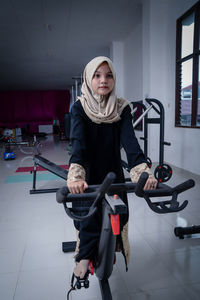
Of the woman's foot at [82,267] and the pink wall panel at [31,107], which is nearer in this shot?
the woman's foot at [82,267]

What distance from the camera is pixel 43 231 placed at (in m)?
2.11

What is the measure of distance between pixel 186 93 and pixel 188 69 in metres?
0.41

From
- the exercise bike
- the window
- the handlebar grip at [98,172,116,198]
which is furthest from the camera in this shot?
the window

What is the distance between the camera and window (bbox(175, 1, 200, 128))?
12.2ft

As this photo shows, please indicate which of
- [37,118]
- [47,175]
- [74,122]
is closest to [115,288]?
[74,122]

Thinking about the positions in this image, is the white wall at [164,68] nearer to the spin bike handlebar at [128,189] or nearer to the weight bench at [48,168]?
the weight bench at [48,168]

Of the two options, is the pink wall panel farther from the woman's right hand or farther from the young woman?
the woman's right hand

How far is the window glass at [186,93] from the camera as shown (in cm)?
397

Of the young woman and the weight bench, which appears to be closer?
the young woman

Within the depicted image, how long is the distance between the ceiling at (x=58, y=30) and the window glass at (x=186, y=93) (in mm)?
1933

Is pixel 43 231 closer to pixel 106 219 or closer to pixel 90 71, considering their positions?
pixel 106 219

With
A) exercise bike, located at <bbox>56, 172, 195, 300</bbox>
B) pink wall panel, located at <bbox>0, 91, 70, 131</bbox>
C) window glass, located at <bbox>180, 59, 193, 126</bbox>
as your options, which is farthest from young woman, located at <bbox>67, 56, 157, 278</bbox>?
pink wall panel, located at <bbox>0, 91, 70, 131</bbox>

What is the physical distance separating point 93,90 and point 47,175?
10.9ft

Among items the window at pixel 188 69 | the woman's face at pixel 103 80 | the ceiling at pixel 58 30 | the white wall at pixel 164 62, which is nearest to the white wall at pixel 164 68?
the white wall at pixel 164 62
